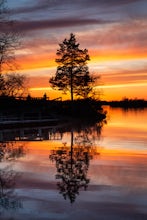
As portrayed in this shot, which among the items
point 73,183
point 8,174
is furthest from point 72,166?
point 73,183

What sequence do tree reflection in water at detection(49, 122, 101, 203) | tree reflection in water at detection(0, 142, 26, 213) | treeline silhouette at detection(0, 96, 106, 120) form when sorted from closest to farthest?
1. tree reflection in water at detection(0, 142, 26, 213)
2. tree reflection in water at detection(49, 122, 101, 203)
3. treeline silhouette at detection(0, 96, 106, 120)

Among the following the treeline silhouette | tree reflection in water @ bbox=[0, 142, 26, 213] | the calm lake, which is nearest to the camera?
the calm lake

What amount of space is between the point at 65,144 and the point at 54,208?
17446mm

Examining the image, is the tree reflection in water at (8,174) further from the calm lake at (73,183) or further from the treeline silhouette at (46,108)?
the treeline silhouette at (46,108)

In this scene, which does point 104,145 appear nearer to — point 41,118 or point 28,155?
→ point 28,155

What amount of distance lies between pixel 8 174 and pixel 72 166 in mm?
2844

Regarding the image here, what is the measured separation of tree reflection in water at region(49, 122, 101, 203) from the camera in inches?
538

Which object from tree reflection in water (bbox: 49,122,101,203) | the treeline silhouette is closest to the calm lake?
tree reflection in water (bbox: 49,122,101,203)

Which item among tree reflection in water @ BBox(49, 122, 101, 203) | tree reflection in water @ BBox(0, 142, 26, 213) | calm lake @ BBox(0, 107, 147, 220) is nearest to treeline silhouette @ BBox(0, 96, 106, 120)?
tree reflection in water @ BBox(0, 142, 26, 213)

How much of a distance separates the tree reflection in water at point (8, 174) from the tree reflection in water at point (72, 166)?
4.12 ft

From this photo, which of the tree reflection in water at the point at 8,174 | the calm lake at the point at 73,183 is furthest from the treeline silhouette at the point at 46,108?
the calm lake at the point at 73,183

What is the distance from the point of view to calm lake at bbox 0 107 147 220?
34.3 feet

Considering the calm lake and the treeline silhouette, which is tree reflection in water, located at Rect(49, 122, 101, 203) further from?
the treeline silhouette

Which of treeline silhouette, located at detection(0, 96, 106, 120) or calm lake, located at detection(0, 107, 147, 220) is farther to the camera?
treeline silhouette, located at detection(0, 96, 106, 120)
